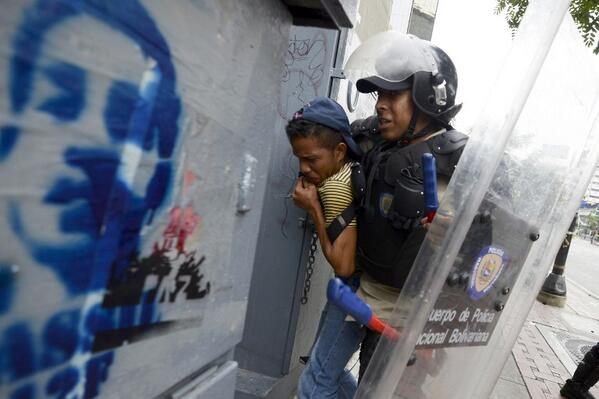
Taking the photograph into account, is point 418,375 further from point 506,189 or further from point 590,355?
point 590,355

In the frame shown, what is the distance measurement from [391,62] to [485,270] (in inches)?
43.0

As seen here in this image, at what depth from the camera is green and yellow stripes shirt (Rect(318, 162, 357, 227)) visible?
199 centimetres

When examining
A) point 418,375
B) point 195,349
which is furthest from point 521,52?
point 195,349

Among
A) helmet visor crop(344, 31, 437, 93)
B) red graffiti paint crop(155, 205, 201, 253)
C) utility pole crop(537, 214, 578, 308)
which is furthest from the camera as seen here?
utility pole crop(537, 214, 578, 308)

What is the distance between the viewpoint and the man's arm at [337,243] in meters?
1.97

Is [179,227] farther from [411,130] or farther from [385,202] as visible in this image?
[411,130]

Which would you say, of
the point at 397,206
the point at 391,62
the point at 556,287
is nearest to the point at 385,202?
the point at 397,206

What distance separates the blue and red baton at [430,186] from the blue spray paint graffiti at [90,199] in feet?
3.10

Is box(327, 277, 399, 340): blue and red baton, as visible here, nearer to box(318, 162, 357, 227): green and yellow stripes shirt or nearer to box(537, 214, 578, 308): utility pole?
box(318, 162, 357, 227): green and yellow stripes shirt

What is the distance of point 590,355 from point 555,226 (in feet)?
9.07

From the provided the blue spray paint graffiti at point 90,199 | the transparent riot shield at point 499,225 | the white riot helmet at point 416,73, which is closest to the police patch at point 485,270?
the transparent riot shield at point 499,225

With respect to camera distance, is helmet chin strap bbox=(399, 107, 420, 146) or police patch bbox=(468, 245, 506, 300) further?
helmet chin strap bbox=(399, 107, 420, 146)

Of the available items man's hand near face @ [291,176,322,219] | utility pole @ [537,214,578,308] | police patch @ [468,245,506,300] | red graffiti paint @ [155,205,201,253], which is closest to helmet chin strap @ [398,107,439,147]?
man's hand near face @ [291,176,322,219]

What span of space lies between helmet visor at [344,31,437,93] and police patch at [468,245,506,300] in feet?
2.90
